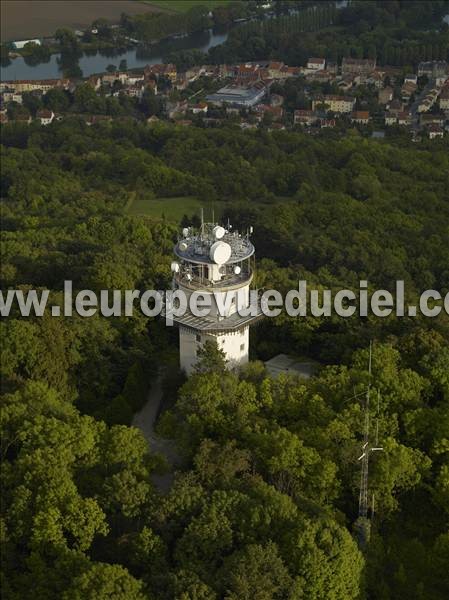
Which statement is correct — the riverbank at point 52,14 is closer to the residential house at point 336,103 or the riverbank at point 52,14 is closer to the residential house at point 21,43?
the residential house at point 21,43

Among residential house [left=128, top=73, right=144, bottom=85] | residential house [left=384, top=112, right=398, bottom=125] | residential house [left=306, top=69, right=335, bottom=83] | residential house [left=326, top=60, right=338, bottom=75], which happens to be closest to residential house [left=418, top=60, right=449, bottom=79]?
residential house [left=384, top=112, right=398, bottom=125]

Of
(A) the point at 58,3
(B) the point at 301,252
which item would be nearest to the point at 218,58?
(A) the point at 58,3

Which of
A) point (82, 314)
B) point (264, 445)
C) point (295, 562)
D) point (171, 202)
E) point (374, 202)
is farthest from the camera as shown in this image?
point (171, 202)

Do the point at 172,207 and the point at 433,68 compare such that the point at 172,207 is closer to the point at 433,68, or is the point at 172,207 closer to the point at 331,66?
the point at 433,68

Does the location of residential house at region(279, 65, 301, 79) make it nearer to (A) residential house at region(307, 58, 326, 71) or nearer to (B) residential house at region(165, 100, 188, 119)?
(A) residential house at region(307, 58, 326, 71)

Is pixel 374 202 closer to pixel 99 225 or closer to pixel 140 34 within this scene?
pixel 99 225

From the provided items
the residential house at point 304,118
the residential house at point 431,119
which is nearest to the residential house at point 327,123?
the residential house at point 304,118

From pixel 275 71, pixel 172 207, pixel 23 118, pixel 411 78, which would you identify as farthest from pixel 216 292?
pixel 275 71
